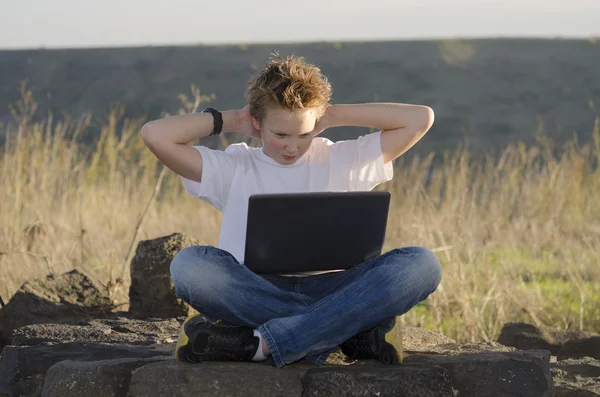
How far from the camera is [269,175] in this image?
12.5ft

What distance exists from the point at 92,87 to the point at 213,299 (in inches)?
1078

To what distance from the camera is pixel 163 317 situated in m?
5.11

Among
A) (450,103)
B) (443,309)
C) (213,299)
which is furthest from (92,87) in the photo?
(213,299)

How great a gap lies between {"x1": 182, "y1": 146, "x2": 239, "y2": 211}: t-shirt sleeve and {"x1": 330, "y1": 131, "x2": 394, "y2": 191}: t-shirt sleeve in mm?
389

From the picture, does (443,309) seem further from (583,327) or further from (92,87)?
(92,87)

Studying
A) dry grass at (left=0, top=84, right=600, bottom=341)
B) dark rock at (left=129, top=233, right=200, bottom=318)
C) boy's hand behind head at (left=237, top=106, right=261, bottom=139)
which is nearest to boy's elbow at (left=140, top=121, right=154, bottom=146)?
boy's hand behind head at (left=237, top=106, right=261, bottom=139)

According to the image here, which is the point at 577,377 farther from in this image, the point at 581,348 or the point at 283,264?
the point at 283,264

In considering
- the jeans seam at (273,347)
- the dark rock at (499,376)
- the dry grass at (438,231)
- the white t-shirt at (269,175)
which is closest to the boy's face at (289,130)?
the white t-shirt at (269,175)

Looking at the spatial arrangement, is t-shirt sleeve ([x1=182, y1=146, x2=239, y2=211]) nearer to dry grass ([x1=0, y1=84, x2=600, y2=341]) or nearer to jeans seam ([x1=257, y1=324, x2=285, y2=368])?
jeans seam ([x1=257, y1=324, x2=285, y2=368])

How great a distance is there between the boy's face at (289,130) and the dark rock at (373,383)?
31.3 inches

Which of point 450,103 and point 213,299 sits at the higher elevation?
point 450,103

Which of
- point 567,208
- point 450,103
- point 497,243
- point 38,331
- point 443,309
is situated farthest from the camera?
point 450,103

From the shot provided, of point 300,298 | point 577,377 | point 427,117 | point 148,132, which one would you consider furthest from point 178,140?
point 577,377

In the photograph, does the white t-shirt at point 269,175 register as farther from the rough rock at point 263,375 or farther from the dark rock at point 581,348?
the dark rock at point 581,348
